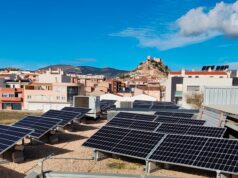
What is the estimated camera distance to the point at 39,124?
23453 mm

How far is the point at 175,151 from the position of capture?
15375 millimetres

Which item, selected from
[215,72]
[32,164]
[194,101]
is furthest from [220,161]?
[215,72]

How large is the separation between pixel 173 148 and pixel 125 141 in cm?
323

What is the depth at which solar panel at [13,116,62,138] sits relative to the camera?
22.0 m

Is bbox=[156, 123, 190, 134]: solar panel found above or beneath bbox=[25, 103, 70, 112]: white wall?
above

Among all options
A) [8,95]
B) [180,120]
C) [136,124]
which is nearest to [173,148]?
[136,124]

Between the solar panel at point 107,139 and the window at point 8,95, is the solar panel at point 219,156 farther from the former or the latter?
the window at point 8,95

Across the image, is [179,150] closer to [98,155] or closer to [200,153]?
[200,153]

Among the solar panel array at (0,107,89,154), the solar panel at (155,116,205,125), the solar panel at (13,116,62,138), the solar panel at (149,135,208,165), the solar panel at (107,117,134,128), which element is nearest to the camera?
the solar panel at (149,135,208,165)

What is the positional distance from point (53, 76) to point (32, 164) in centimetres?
8090

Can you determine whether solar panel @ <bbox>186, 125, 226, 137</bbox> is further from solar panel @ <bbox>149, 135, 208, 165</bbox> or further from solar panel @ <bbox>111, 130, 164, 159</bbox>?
solar panel @ <bbox>111, 130, 164, 159</bbox>

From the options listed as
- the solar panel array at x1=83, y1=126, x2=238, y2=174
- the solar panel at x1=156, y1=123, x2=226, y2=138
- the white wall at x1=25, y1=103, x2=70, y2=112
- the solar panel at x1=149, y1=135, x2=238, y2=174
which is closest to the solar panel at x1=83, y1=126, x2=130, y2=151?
the solar panel array at x1=83, y1=126, x2=238, y2=174

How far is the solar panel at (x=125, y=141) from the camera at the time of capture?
1658cm

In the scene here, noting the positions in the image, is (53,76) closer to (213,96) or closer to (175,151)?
(213,96)
